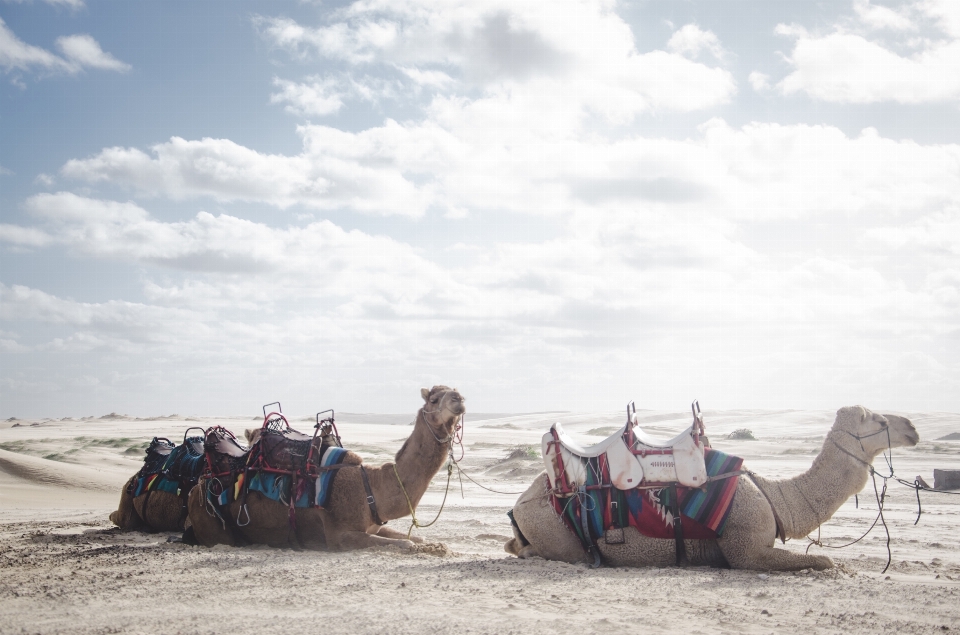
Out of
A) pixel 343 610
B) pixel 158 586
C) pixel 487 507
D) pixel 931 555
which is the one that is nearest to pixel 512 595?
pixel 343 610

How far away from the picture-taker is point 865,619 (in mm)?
5551

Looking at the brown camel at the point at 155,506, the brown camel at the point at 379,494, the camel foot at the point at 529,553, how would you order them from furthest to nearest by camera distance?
the brown camel at the point at 155,506
the brown camel at the point at 379,494
the camel foot at the point at 529,553

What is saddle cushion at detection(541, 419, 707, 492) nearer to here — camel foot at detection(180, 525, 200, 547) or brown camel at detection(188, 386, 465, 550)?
brown camel at detection(188, 386, 465, 550)

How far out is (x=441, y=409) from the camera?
348 inches

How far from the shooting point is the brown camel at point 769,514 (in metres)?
7.37

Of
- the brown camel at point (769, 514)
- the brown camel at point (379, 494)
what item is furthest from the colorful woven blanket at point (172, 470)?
the brown camel at point (769, 514)

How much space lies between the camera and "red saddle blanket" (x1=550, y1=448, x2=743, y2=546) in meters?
7.44

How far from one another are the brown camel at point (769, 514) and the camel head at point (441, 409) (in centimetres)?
132

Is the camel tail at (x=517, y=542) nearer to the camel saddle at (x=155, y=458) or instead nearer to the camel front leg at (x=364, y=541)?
the camel front leg at (x=364, y=541)

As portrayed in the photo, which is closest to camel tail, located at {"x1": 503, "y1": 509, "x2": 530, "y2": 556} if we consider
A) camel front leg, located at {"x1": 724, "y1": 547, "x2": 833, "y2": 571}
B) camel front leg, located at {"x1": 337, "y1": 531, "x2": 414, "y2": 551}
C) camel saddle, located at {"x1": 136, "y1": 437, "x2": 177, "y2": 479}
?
camel front leg, located at {"x1": 337, "y1": 531, "x2": 414, "y2": 551}

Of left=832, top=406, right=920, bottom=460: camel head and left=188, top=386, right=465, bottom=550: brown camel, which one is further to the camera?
left=188, top=386, right=465, bottom=550: brown camel

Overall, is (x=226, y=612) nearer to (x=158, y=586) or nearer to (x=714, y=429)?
(x=158, y=586)

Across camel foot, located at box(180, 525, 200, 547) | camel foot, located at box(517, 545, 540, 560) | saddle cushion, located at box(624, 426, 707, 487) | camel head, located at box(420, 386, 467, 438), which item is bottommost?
camel foot, located at box(180, 525, 200, 547)

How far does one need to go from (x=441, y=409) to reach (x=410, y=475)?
2.89ft
